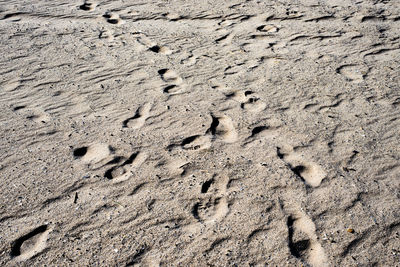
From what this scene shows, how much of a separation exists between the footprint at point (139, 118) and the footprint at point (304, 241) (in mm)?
1526

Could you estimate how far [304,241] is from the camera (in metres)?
2.46

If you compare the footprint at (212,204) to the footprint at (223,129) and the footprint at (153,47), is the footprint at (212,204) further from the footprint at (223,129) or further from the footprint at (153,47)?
the footprint at (153,47)

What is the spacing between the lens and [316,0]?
20.2ft

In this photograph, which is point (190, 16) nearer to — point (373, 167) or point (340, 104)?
point (340, 104)

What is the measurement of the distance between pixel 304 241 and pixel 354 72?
2.38 meters

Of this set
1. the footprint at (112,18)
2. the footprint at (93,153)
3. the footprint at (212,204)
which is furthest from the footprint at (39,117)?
the footprint at (112,18)

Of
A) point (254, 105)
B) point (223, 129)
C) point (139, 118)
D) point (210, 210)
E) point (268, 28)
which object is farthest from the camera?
point (268, 28)

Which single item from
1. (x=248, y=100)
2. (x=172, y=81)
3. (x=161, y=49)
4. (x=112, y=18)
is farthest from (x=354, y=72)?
(x=112, y=18)

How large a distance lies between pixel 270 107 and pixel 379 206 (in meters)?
1.35

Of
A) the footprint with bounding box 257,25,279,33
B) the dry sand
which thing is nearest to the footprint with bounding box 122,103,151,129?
the dry sand

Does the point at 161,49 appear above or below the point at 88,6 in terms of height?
below

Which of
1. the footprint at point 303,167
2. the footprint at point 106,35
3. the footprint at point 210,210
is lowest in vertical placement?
the footprint at point 303,167

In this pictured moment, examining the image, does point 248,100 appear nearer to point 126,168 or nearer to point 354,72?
point 354,72

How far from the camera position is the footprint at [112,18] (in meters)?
5.62
